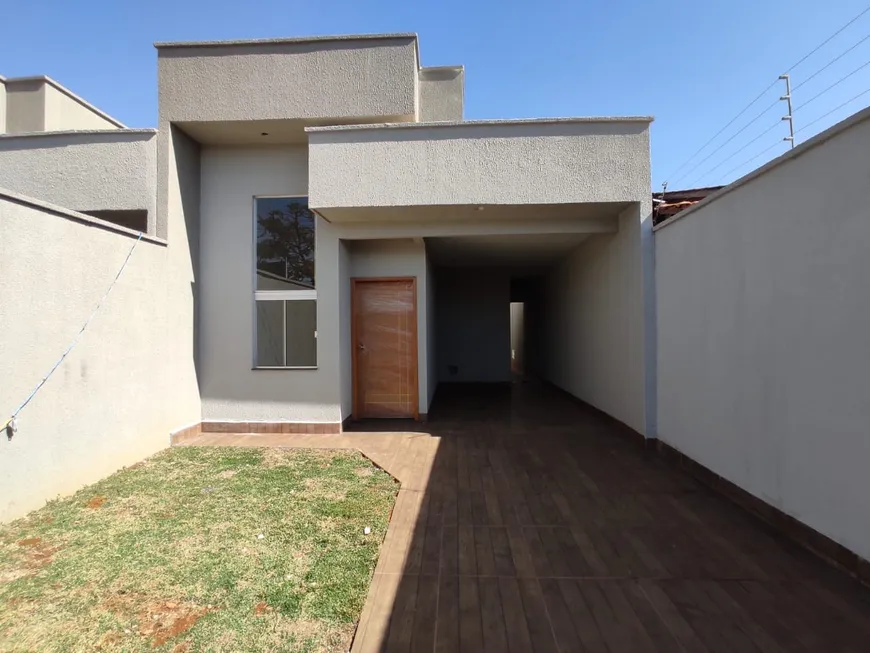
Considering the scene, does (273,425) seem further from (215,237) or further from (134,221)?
(134,221)

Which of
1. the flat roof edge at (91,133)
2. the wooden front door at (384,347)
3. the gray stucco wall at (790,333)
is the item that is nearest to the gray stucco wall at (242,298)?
the wooden front door at (384,347)

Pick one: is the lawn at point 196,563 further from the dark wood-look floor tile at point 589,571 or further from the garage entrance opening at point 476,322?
the garage entrance opening at point 476,322

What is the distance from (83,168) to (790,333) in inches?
299

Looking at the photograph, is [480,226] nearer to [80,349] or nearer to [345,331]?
[345,331]

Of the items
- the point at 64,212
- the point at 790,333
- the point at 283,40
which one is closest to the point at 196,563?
the point at 64,212

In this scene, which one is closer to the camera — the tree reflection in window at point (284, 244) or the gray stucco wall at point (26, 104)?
the tree reflection in window at point (284, 244)

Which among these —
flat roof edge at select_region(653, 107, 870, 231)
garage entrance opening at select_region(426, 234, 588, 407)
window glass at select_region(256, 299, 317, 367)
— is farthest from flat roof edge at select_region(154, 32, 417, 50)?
garage entrance opening at select_region(426, 234, 588, 407)

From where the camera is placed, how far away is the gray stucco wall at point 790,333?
99.2 inches

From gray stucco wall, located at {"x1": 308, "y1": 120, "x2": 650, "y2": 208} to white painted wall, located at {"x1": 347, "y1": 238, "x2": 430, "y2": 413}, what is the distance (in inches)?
58.3

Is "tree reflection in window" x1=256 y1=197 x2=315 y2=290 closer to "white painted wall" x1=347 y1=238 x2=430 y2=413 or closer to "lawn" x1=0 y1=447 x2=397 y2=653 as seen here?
"white painted wall" x1=347 y1=238 x2=430 y2=413

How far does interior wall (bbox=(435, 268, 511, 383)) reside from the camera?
11.0 m

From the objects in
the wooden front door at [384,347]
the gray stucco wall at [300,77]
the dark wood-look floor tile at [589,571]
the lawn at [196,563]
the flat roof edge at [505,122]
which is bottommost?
the dark wood-look floor tile at [589,571]

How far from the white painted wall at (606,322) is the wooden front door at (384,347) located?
2951 millimetres

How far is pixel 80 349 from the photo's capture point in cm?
407
